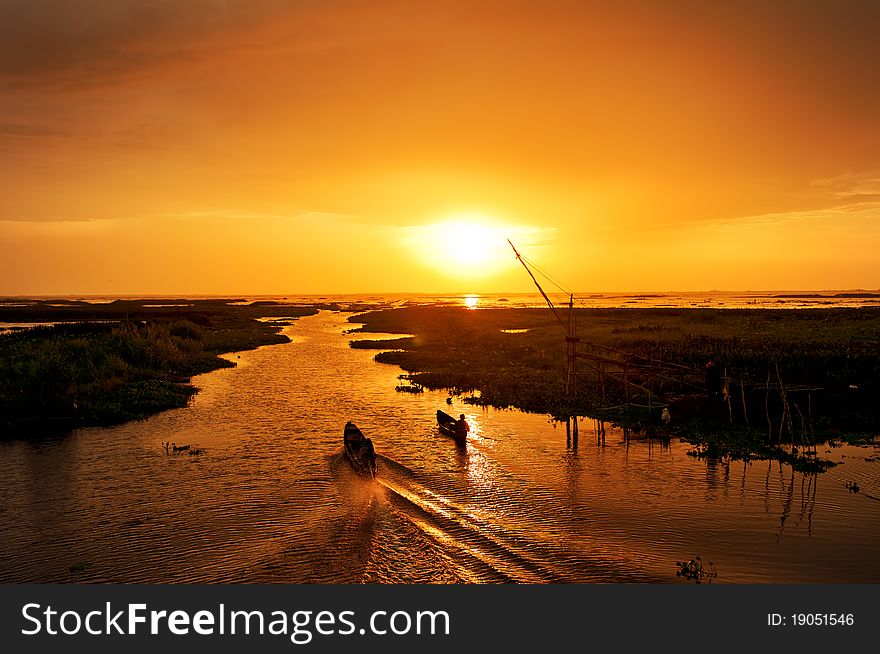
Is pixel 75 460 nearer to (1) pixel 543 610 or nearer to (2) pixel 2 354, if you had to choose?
(1) pixel 543 610

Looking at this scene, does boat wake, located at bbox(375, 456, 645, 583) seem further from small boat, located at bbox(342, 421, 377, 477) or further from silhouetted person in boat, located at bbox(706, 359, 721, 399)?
silhouetted person in boat, located at bbox(706, 359, 721, 399)

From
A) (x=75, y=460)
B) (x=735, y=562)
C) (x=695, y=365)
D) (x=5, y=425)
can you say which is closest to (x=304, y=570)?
(x=735, y=562)

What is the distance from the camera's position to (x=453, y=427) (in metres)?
26.3

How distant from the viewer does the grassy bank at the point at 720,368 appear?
2634cm

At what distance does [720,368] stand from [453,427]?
19774 mm

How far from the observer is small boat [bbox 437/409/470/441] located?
2561cm

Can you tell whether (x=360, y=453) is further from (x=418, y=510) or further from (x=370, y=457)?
(x=418, y=510)

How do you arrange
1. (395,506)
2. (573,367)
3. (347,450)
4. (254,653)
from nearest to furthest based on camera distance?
(254,653), (395,506), (347,450), (573,367)

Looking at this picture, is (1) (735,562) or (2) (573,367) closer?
(1) (735,562)

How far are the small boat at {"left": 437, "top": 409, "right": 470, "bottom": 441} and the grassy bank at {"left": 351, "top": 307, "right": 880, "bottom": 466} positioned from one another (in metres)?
6.97

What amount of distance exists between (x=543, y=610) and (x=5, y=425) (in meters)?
29.4

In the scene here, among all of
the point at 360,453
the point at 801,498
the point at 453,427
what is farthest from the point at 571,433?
the point at 360,453

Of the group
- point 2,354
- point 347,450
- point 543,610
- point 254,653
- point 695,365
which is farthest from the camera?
point 2,354

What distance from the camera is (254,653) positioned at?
10094mm
